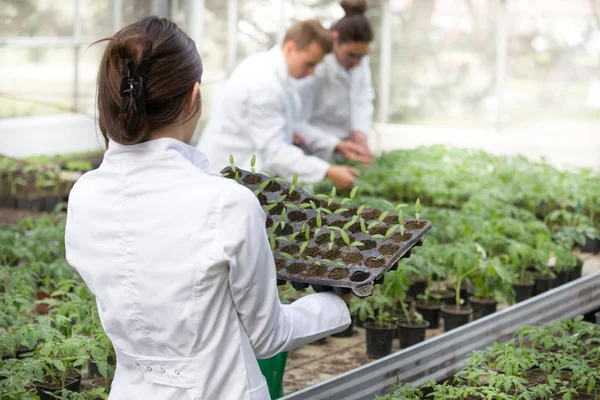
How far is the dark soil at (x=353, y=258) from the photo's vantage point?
2.17 meters

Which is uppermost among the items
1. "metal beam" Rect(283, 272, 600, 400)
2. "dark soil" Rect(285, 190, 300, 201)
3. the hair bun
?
the hair bun

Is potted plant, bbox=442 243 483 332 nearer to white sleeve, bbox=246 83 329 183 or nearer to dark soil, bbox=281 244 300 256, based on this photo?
white sleeve, bbox=246 83 329 183

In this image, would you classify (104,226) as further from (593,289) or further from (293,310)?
(593,289)

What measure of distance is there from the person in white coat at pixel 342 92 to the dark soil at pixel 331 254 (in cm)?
363

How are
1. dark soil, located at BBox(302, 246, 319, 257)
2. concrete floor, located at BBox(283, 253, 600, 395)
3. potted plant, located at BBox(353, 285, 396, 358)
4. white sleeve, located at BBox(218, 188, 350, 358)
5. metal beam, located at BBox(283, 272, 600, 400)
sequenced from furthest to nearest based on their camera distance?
potted plant, located at BBox(353, 285, 396, 358) < concrete floor, located at BBox(283, 253, 600, 395) < metal beam, located at BBox(283, 272, 600, 400) < dark soil, located at BBox(302, 246, 319, 257) < white sleeve, located at BBox(218, 188, 350, 358)

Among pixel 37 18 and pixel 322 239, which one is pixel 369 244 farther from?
pixel 37 18

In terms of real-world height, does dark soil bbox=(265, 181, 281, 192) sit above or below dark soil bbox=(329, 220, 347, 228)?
above

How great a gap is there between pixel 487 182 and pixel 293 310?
5.12 m

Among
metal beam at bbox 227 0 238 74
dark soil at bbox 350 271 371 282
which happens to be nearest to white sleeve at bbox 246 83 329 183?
dark soil at bbox 350 271 371 282

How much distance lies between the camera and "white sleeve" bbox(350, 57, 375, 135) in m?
6.79

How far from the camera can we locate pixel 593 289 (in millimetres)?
4418

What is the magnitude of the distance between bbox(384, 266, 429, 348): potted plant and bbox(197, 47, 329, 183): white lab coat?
37.3 inches

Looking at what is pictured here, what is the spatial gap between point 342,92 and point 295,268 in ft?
14.7

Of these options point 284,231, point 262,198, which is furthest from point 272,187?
point 284,231
